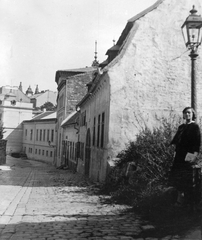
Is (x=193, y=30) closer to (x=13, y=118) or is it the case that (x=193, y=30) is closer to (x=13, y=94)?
(x=13, y=118)

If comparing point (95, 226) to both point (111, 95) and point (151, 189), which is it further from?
point (111, 95)

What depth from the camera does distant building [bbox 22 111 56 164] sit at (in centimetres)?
4483

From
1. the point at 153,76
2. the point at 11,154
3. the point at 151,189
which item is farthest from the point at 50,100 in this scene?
the point at 151,189

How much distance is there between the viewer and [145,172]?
870 centimetres

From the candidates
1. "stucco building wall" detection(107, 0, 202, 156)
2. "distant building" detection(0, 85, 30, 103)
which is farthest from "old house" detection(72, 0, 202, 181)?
"distant building" detection(0, 85, 30, 103)

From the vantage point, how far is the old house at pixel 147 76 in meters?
12.7

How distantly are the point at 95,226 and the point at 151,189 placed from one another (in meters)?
1.96

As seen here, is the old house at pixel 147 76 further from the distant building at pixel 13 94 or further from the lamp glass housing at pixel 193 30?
the distant building at pixel 13 94

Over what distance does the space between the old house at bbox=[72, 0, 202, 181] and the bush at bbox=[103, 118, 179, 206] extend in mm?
1691

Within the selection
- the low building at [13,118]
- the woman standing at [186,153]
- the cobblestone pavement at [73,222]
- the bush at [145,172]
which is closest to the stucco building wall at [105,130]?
the bush at [145,172]

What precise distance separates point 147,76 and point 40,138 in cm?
3886

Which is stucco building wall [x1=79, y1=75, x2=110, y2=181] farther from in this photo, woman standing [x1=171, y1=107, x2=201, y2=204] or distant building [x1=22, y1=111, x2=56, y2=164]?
distant building [x1=22, y1=111, x2=56, y2=164]

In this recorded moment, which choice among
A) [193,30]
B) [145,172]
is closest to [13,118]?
[145,172]

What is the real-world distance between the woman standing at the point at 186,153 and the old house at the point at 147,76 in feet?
20.6
